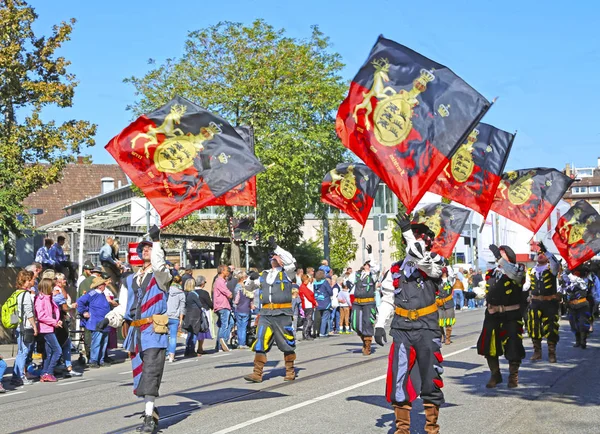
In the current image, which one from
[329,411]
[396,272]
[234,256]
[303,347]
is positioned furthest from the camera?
[234,256]

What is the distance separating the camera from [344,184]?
20.9 meters

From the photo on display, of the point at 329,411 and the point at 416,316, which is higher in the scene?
the point at 416,316

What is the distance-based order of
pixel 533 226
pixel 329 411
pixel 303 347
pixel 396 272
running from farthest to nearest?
pixel 303 347 < pixel 533 226 < pixel 329 411 < pixel 396 272

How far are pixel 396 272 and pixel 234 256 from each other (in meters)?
29.4

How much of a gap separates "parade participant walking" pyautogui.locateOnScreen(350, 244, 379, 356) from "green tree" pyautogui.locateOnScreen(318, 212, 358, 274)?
35.6 metres

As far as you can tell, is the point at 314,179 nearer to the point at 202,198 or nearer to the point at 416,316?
the point at 202,198

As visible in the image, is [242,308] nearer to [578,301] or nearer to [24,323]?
[24,323]

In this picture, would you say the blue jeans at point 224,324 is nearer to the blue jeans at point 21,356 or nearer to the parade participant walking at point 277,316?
the blue jeans at point 21,356

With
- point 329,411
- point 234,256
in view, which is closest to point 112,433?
point 329,411

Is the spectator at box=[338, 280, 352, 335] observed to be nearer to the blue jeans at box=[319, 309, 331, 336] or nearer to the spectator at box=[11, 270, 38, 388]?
the blue jeans at box=[319, 309, 331, 336]

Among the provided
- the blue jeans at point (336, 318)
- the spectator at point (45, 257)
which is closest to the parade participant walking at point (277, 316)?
the spectator at point (45, 257)

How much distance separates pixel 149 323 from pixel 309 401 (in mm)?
2574

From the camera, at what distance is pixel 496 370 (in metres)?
12.6

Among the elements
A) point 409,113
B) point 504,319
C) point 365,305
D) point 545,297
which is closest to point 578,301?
point 545,297
